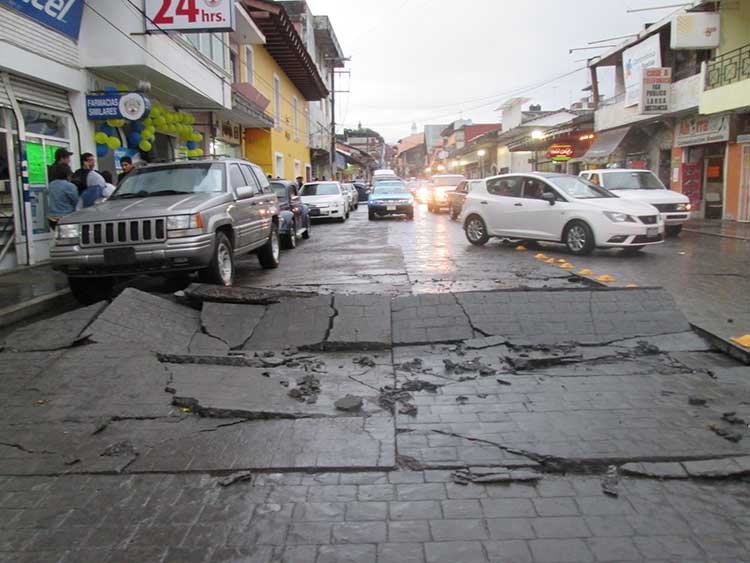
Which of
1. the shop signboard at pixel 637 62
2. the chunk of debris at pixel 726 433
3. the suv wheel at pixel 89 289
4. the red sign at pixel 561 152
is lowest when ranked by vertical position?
the chunk of debris at pixel 726 433

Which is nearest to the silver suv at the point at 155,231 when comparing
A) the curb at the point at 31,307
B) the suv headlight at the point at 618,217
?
the curb at the point at 31,307

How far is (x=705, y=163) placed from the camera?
2386cm

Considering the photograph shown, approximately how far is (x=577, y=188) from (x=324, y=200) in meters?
12.6

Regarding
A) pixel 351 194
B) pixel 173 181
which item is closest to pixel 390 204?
pixel 351 194

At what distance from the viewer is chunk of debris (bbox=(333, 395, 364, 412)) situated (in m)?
4.44

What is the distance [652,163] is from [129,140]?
23.2 metres

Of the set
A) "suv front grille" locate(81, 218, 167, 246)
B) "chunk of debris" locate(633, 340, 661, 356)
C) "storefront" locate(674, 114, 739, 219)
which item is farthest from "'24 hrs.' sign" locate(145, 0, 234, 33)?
"storefront" locate(674, 114, 739, 219)

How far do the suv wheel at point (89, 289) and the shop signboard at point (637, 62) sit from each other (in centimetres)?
2266

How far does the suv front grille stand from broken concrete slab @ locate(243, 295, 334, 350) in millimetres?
1753

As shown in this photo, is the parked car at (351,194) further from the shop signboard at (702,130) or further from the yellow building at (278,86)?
the shop signboard at (702,130)

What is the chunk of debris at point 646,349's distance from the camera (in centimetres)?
573

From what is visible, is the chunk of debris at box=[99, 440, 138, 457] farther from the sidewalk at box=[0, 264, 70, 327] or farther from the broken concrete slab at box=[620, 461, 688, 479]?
the sidewalk at box=[0, 264, 70, 327]

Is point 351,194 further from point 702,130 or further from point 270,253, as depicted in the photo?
point 270,253

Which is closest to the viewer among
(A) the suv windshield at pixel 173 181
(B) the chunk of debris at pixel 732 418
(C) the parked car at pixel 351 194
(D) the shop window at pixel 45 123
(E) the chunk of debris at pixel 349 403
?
(B) the chunk of debris at pixel 732 418
